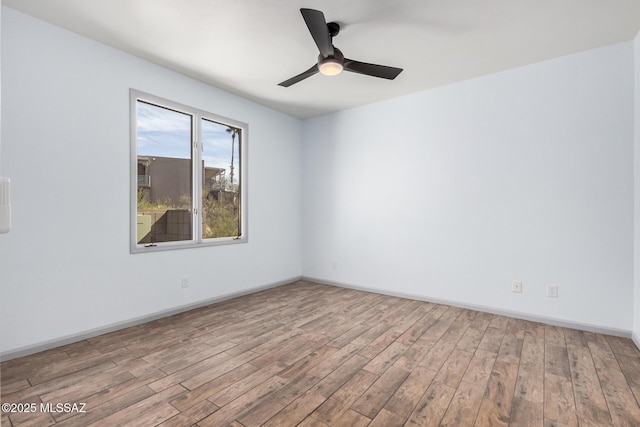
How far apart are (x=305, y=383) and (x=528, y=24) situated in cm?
326

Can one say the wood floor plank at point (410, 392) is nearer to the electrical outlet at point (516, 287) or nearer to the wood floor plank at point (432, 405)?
the wood floor plank at point (432, 405)

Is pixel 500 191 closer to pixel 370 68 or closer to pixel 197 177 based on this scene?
pixel 370 68

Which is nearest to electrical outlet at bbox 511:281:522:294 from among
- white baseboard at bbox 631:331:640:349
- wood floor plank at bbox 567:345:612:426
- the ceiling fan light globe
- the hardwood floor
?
the hardwood floor

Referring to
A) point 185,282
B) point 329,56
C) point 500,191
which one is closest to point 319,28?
point 329,56

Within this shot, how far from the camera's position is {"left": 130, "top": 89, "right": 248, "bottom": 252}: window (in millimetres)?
3271

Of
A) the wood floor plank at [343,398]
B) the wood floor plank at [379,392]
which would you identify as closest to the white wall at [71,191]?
the wood floor plank at [343,398]

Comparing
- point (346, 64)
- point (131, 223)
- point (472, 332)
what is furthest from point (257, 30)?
point (472, 332)

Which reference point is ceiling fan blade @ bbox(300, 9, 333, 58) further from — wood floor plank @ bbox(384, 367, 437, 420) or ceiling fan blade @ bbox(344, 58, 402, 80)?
wood floor plank @ bbox(384, 367, 437, 420)

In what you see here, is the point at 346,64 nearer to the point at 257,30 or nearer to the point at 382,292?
the point at 257,30

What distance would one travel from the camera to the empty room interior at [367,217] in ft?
6.97

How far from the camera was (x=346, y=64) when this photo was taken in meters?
2.67

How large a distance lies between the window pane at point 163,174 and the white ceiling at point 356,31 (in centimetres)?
58

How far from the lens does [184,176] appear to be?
370cm

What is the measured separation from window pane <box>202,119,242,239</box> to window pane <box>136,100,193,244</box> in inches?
8.7
